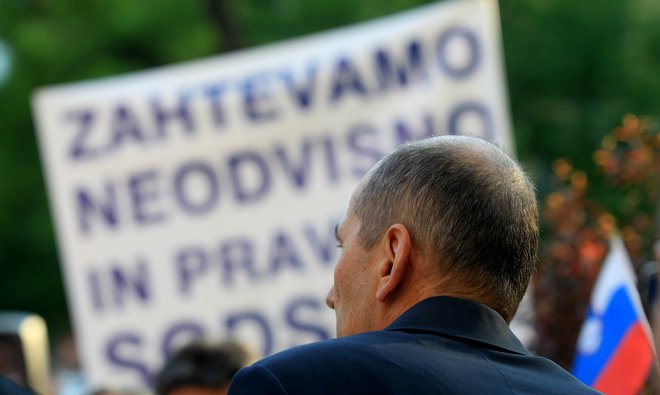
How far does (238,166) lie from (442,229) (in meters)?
4.60

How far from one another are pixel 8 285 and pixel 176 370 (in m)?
12.3

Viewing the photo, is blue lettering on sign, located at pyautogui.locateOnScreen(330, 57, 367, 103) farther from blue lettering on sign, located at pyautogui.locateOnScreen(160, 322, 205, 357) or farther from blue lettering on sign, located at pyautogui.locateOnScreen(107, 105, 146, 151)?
blue lettering on sign, located at pyautogui.locateOnScreen(160, 322, 205, 357)

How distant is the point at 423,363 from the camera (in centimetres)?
178

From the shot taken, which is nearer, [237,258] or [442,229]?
[442,229]

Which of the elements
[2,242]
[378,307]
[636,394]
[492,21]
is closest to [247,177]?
[492,21]

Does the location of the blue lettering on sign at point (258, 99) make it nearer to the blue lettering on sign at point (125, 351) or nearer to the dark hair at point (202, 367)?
the blue lettering on sign at point (125, 351)

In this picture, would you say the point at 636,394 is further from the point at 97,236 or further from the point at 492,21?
the point at 97,236

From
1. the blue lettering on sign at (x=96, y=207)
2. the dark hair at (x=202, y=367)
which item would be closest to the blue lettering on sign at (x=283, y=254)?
the blue lettering on sign at (x=96, y=207)

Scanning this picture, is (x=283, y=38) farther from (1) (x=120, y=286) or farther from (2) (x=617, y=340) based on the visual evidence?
(2) (x=617, y=340)

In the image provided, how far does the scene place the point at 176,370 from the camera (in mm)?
3865

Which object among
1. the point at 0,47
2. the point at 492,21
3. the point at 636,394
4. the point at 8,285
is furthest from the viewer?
the point at 8,285

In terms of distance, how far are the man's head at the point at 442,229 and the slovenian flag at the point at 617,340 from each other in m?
1.85

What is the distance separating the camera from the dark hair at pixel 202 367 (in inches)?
151

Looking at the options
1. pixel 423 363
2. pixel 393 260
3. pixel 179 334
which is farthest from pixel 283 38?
pixel 423 363
